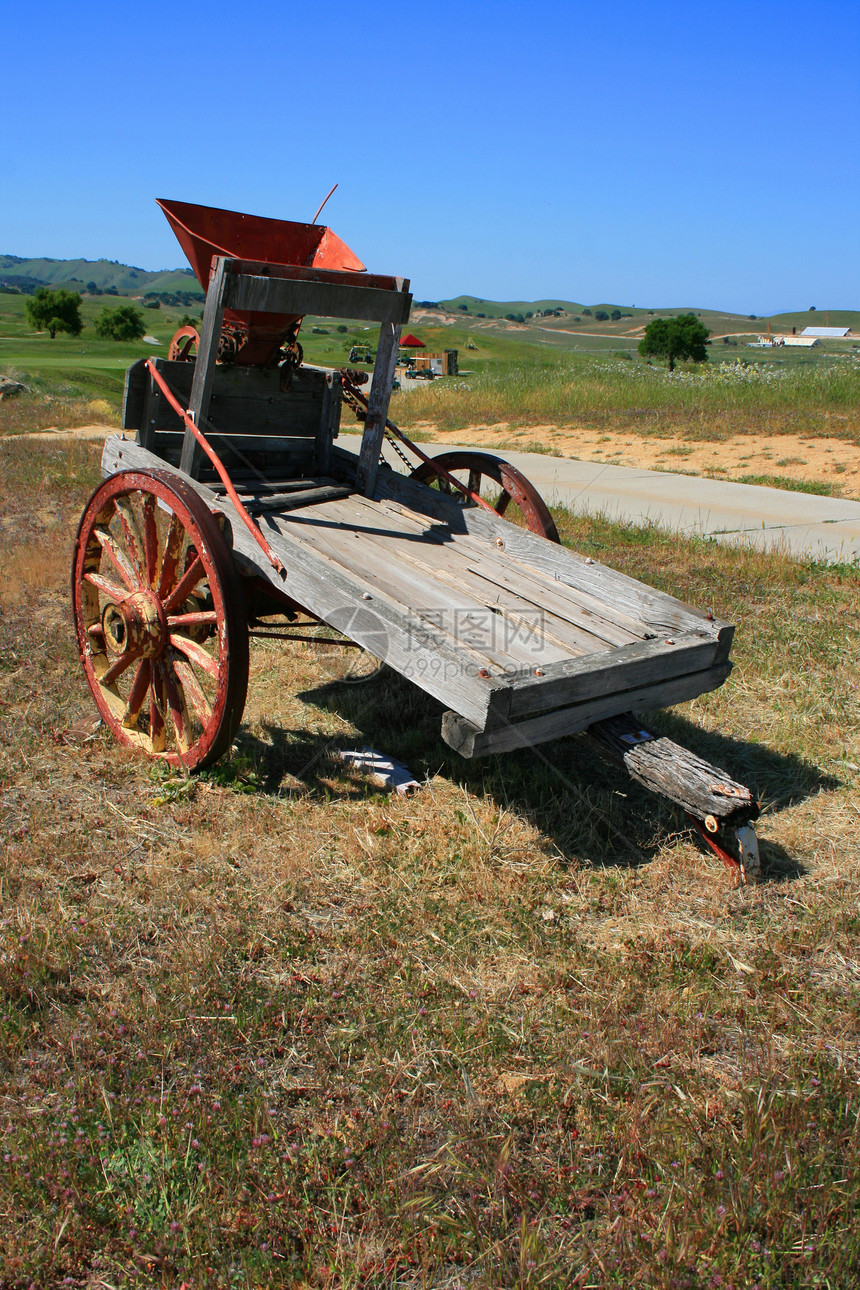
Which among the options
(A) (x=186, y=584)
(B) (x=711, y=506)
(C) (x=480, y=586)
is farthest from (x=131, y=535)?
(B) (x=711, y=506)

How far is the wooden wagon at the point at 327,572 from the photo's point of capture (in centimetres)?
299

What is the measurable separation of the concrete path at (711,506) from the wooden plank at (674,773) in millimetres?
4644

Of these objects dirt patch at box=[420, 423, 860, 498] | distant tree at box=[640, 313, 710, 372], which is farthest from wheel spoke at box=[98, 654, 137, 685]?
distant tree at box=[640, 313, 710, 372]

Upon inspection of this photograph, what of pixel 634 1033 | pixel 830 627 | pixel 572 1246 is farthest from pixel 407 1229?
pixel 830 627

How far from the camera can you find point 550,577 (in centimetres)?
396

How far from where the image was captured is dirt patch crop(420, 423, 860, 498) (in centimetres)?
1181

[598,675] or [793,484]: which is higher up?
[793,484]

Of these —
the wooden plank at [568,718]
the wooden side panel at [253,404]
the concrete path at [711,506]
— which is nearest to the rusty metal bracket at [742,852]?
the wooden plank at [568,718]

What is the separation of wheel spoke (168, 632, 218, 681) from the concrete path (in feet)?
17.5

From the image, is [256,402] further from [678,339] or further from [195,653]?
[678,339]

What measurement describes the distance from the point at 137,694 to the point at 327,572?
1.30 m

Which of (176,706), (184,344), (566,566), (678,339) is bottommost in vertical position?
(176,706)

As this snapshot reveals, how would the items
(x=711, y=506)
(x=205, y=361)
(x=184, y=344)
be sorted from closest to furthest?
(x=205, y=361) → (x=184, y=344) → (x=711, y=506)

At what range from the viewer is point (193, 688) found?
3.58m
